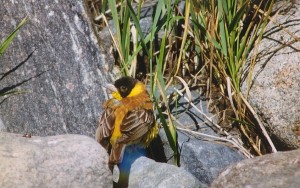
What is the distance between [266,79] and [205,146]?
833 mm

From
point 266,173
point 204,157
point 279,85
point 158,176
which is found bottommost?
point 204,157

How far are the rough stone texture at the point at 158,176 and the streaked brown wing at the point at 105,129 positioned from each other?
37 cm

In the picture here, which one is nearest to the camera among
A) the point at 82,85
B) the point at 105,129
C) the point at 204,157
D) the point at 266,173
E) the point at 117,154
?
the point at 266,173

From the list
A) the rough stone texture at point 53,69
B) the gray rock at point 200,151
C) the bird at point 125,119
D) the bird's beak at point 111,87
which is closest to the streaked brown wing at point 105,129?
the bird at point 125,119

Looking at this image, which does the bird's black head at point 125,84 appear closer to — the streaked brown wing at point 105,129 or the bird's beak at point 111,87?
the bird's beak at point 111,87

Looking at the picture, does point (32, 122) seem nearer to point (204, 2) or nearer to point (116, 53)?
point (116, 53)

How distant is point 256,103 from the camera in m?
6.91

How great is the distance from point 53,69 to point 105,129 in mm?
972

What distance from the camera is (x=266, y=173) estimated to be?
16.8ft

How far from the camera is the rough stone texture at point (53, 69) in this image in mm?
6941

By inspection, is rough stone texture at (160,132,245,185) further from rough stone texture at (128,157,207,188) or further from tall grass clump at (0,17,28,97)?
tall grass clump at (0,17,28,97)

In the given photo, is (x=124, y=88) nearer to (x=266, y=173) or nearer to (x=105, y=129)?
(x=105, y=129)

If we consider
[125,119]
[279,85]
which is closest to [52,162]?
[125,119]

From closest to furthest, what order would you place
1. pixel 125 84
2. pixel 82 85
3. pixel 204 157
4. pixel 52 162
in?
1. pixel 52 162
2. pixel 204 157
3. pixel 125 84
4. pixel 82 85
